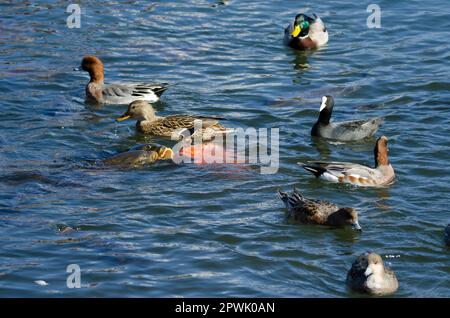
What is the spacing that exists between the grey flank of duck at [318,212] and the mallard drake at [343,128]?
288cm

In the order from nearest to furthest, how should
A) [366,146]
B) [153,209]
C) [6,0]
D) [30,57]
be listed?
1. [153,209]
2. [366,146]
3. [30,57]
4. [6,0]

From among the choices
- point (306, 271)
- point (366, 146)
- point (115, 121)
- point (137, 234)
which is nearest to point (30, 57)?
point (115, 121)

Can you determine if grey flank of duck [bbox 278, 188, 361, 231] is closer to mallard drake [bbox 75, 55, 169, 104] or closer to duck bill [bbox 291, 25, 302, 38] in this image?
mallard drake [bbox 75, 55, 169, 104]

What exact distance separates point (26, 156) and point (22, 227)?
261 cm

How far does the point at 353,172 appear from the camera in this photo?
13172mm

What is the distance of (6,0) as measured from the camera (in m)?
21.1

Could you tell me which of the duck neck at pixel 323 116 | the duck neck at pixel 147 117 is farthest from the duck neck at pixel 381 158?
the duck neck at pixel 147 117

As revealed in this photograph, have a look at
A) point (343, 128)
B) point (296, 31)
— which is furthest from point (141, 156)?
point (296, 31)

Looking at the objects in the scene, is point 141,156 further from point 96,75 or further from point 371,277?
point 371,277

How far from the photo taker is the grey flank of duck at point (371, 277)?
10.1 metres

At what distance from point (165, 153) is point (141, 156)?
40cm

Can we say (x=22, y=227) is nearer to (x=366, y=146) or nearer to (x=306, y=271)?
(x=306, y=271)

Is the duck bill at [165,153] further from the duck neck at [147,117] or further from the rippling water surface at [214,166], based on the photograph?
the duck neck at [147,117]

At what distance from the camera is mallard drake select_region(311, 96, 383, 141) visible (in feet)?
48.8
